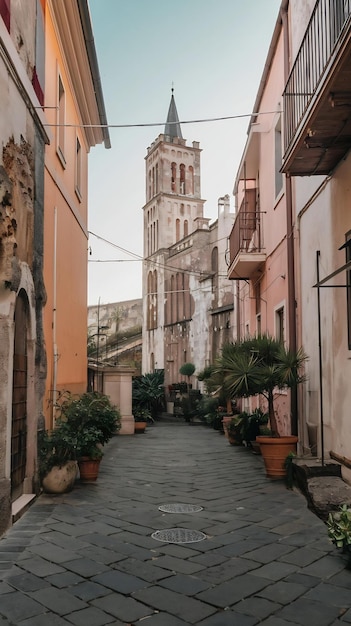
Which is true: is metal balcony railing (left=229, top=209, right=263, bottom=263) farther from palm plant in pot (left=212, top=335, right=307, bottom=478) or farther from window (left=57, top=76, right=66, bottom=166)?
palm plant in pot (left=212, top=335, right=307, bottom=478)

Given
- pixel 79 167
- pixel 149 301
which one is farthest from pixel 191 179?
pixel 79 167

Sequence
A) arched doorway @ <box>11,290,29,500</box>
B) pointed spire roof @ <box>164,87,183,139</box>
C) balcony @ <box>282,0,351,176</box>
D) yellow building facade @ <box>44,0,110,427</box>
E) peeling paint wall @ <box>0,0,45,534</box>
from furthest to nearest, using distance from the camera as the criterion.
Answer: pointed spire roof @ <box>164,87,183,139</box>
yellow building facade @ <box>44,0,110,427</box>
arched doorway @ <box>11,290,29,500</box>
peeling paint wall @ <box>0,0,45,534</box>
balcony @ <box>282,0,351,176</box>

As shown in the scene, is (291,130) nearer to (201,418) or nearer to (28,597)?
(28,597)

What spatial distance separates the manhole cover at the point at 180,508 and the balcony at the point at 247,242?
706cm

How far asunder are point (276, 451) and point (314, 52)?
4.96 m

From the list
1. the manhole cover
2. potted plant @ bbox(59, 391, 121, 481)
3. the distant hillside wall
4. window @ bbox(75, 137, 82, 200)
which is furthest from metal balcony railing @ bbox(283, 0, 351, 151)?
the distant hillside wall

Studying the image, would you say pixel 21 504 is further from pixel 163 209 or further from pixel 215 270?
pixel 163 209

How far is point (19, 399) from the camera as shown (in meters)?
6.38

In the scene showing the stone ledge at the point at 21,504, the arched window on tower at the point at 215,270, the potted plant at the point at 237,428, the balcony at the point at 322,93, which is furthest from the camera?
the arched window on tower at the point at 215,270

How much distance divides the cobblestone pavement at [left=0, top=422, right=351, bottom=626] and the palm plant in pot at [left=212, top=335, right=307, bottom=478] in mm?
433

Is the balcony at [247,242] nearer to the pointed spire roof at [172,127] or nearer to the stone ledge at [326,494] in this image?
the stone ledge at [326,494]

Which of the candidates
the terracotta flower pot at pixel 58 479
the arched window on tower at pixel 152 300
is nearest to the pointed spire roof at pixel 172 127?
the arched window on tower at pixel 152 300

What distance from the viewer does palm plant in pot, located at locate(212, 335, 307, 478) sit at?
776cm

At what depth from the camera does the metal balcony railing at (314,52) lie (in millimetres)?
5676
